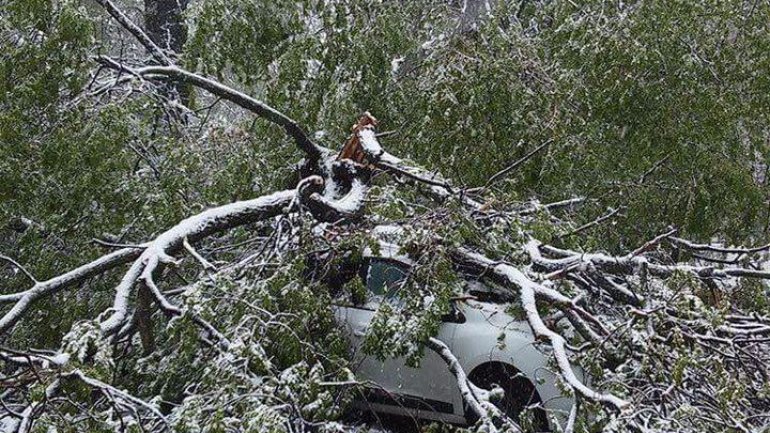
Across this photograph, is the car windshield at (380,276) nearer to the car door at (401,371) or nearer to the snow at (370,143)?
the car door at (401,371)

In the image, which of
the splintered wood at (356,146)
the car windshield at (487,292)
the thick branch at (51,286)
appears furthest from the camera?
the splintered wood at (356,146)

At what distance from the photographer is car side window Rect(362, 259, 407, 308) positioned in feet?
15.8

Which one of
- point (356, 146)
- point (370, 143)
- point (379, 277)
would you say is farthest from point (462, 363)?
point (356, 146)

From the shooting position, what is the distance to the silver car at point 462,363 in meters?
4.80

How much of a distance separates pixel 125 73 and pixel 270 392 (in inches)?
141

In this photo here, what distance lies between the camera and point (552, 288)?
13.5ft

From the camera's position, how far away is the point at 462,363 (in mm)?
4965

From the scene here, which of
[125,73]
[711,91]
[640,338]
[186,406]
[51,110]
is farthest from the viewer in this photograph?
[711,91]

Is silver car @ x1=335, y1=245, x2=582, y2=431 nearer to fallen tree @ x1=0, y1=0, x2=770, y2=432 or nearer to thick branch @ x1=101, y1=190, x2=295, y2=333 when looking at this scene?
fallen tree @ x1=0, y1=0, x2=770, y2=432

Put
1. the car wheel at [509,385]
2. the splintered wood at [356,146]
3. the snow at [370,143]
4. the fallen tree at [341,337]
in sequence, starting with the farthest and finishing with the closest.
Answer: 1. the splintered wood at [356,146]
2. the snow at [370,143]
3. the car wheel at [509,385]
4. the fallen tree at [341,337]

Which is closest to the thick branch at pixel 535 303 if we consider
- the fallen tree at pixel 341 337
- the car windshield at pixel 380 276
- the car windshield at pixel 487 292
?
the fallen tree at pixel 341 337

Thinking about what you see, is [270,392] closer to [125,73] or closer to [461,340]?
[461,340]

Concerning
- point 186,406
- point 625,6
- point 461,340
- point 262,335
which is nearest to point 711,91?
point 625,6

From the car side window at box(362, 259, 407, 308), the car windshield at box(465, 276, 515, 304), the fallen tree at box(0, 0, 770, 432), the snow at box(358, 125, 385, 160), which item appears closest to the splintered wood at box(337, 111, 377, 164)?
the snow at box(358, 125, 385, 160)
